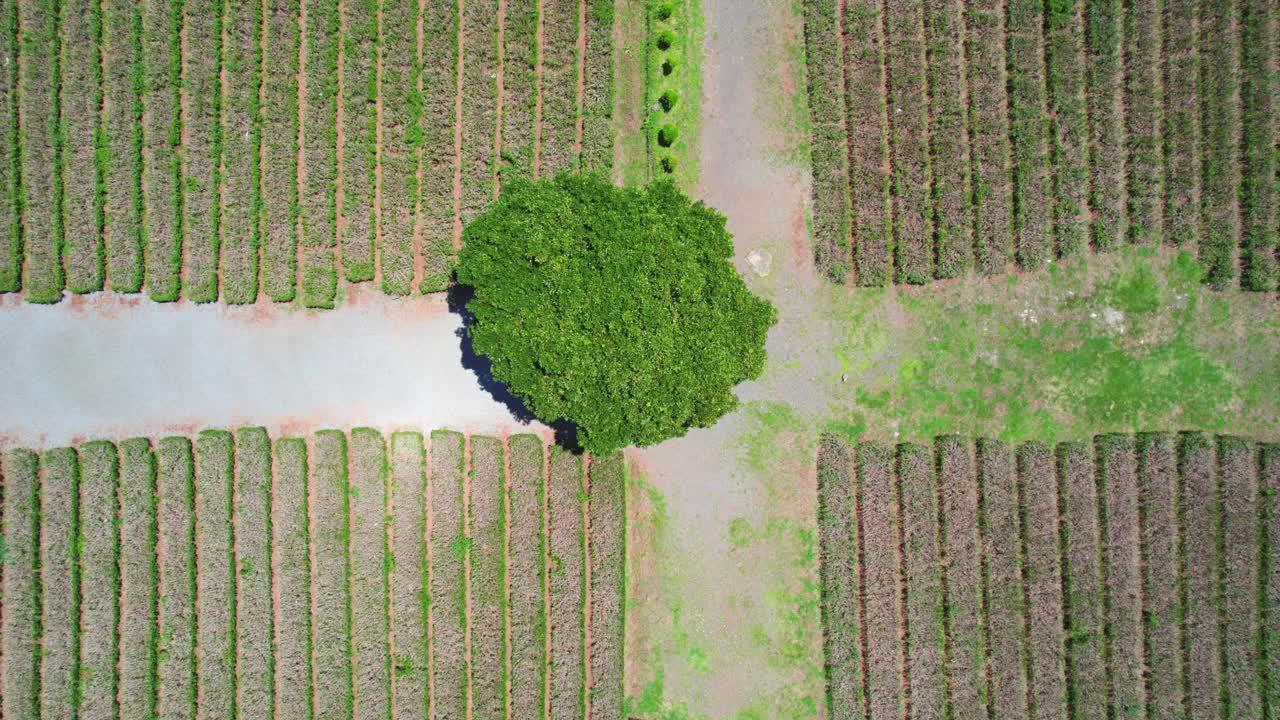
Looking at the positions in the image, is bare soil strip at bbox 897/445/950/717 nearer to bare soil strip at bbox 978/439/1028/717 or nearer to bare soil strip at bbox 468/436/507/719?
bare soil strip at bbox 978/439/1028/717

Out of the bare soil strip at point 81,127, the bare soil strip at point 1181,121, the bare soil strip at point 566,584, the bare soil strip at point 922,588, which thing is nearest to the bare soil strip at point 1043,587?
the bare soil strip at point 922,588

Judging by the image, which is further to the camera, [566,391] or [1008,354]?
[1008,354]

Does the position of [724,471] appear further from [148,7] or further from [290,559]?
[148,7]

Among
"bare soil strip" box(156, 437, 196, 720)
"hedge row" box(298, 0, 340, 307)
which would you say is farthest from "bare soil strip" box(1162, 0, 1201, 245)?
"bare soil strip" box(156, 437, 196, 720)

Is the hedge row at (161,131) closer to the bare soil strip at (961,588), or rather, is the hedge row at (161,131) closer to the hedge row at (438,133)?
the hedge row at (438,133)

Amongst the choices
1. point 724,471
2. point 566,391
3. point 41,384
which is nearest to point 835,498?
point 724,471

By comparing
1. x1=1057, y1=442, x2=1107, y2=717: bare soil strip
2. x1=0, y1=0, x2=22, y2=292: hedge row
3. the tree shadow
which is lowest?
x1=1057, y1=442, x2=1107, y2=717: bare soil strip

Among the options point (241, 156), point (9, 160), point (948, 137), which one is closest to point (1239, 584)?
point (948, 137)
